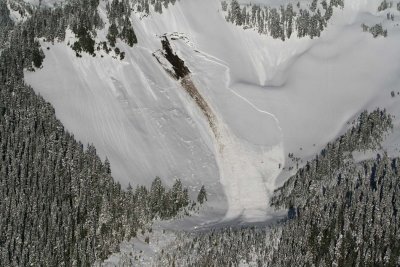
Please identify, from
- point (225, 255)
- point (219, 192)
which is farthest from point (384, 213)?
point (219, 192)

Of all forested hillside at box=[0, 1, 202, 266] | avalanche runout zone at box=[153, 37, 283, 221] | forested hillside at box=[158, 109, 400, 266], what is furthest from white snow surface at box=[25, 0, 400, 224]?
forested hillside at box=[158, 109, 400, 266]

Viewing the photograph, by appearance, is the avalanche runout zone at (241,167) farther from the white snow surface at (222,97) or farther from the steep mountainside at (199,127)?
the steep mountainside at (199,127)

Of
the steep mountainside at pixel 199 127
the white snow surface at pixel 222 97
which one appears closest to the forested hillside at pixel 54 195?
the steep mountainside at pixel 199 127

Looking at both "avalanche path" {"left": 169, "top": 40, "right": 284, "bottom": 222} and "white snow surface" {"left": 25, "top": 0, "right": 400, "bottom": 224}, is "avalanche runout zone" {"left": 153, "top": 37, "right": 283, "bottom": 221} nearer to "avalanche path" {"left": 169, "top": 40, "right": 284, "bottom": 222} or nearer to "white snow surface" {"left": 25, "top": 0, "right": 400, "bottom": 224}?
"avalanche path" {"left": 169, "top": 40, "right": 284, "bottom": 222}

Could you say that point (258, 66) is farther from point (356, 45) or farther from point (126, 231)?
point (126, 231)

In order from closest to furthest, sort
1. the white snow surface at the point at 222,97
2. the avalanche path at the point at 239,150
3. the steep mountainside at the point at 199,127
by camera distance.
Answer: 1. the steep mountainside at the point at 199,127
2. the avalanche path at the point at 239,150
3. the white snow surface at the point at 222,97

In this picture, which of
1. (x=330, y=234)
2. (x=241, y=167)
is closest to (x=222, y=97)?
(x=241, y=167)
